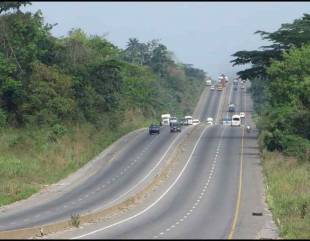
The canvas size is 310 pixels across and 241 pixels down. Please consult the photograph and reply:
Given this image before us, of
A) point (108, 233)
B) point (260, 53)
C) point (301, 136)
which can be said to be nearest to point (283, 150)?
point (301, 136)

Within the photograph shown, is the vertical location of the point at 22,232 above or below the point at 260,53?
below

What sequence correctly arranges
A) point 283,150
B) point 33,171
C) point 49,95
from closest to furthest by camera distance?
point 33,171
point 283,150
point 49,95

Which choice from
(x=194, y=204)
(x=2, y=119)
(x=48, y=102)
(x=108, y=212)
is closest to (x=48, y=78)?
(x=48, y=102)

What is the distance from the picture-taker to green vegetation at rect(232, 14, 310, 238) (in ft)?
180

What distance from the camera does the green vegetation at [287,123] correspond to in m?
55.0

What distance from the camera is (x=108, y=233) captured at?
4403 cm

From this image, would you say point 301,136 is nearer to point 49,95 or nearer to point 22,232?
point 49,95

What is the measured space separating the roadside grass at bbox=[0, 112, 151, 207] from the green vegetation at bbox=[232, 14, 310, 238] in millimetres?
18531

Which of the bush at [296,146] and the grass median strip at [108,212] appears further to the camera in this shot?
the bush at [296,146]

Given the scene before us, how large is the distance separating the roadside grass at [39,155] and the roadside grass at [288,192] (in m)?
18.7

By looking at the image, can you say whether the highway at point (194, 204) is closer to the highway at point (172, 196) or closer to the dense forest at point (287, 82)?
the highway at point (172, 196)

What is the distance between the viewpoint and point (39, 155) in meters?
79.1

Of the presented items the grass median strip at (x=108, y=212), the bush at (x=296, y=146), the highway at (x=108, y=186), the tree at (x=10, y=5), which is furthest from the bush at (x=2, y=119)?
the bush at (x=296, y=146)

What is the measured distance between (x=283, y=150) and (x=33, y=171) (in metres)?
24.8
